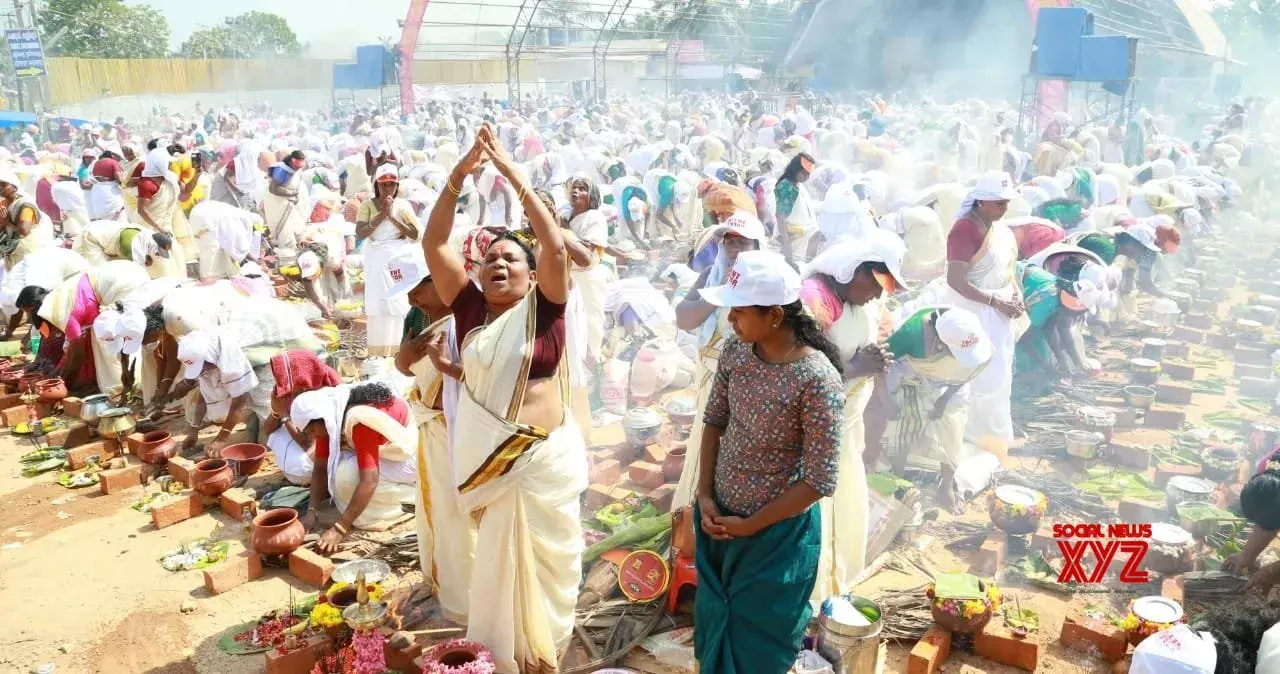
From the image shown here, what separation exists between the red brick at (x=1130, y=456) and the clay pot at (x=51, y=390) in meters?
7.59

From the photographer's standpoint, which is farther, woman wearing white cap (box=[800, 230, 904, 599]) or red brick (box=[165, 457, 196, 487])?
red brick (box=[165, 457, 196, 487])

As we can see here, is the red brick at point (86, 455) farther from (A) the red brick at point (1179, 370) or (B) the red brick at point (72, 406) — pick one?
(A) the red brick at point (1179, 370)

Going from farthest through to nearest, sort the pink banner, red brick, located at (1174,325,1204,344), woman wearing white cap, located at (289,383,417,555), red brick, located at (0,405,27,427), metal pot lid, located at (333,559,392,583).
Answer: the pink banner < red brick, located at (1174,325,1204,344) < red brick, located at (0,405,27,427) < woman wearing white cap, located at (289,383,417,555) < metal pot lid, located at (333,559,392,583)

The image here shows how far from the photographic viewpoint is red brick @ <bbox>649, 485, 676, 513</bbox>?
475 centimetres

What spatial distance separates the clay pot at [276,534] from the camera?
4336mm

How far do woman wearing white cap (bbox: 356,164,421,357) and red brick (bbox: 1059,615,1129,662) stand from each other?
4964 millimetres

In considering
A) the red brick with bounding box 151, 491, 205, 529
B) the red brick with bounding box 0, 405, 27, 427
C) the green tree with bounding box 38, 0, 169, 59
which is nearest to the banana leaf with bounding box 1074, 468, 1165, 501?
the red brick with bounding box 151, 491, 205, 529

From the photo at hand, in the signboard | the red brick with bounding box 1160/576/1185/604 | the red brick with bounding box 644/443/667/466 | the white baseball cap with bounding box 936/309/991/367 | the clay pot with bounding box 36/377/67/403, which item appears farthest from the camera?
the signboard

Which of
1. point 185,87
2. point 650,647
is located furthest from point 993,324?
point 185,87

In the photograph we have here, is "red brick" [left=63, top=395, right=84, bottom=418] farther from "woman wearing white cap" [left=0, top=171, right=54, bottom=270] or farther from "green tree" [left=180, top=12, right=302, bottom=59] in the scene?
"green tree" [left=180, top=12, right=302, bottom=59]

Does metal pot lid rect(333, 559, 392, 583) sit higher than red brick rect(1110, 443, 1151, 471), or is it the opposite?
metal pot lid rect(333, 559, 392, 583)

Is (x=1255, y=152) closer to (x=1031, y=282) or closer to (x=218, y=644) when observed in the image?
(x=1031, y=282)

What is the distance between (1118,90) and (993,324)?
64.3 feet

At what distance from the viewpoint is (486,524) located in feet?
10.4
